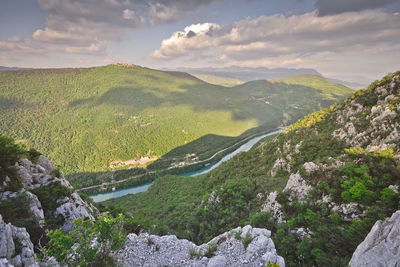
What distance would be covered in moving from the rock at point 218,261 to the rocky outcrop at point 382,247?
22.0 ft

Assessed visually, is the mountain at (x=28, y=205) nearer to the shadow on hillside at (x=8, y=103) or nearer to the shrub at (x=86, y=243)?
the shrub at (x=86, y=243)

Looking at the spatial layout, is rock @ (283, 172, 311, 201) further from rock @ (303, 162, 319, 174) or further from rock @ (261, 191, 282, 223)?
rock @ (261, 191, 282, 223)

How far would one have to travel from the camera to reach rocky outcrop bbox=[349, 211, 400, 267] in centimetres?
802

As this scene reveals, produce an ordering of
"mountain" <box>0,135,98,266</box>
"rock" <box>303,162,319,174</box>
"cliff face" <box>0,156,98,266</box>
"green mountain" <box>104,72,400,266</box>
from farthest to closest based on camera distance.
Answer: "rock" <box>303,162,319,174</box> < "green mountain" <box>104,72,400,266</box> < "mountain" <box>0,135,98,266</box> < "cliff face" <box>0,156,98,266</box>

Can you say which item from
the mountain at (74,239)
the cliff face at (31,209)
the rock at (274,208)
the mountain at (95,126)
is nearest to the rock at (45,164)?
the cliff face at (31,209)

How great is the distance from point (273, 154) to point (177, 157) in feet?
303

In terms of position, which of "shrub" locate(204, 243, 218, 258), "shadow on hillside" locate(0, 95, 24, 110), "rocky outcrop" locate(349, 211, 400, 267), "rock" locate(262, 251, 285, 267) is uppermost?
"shadow on hillside" locate(0, 95, 24, 110)

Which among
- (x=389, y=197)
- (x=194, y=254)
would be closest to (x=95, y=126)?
(x=194, y=254)

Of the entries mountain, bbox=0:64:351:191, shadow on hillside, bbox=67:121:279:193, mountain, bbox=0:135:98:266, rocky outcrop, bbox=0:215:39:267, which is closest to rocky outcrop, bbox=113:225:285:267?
rocky outcrop, bbox=0:215:39:267

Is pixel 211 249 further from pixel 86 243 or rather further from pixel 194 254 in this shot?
pixel 86 243

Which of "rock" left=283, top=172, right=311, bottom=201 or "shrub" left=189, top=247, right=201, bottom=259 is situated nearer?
"shrub" left=189, top=247, right=201, bottom=259

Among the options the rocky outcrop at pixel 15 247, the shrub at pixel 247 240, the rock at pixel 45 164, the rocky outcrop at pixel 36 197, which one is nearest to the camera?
the rocky outcrop at pixel 15 247

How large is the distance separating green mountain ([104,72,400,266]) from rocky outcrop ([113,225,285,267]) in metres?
2.27

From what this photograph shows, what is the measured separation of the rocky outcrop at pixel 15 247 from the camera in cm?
845
